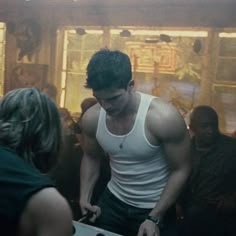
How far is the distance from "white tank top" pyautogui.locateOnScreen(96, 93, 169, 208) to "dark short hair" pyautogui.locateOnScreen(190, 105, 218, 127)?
1.00 m

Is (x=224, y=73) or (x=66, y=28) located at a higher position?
(x=66, y=28)

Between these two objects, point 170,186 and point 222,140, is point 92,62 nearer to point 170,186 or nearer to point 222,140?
point 170,186

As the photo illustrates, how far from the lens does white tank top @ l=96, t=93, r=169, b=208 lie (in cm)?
256

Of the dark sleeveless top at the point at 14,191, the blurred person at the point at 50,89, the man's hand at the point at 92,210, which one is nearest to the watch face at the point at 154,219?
the man's hand at the point at 92,210

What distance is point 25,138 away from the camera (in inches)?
56.8

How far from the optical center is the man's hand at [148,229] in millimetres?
2441

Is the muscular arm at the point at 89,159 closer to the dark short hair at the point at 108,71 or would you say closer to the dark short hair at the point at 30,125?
the dark short hair at the point at 108,71

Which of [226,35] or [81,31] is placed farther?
[81,31]

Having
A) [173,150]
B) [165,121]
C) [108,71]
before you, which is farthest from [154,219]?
[108,71]

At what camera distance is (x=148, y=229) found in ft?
8.02

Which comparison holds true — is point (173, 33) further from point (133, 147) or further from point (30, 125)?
point (30, 125)

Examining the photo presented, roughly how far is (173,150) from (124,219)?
0.57 meters

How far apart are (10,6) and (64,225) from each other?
3369 millimetres

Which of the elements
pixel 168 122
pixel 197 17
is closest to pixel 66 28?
pixel 197 17
